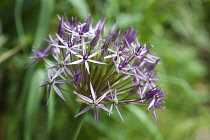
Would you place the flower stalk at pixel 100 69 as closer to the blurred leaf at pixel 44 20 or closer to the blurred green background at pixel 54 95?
the blurred green background at pixel 54 95

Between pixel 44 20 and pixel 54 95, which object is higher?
pixel 44 20

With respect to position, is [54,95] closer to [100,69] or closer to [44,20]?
[44,20]

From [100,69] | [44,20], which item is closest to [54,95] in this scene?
[44,20]

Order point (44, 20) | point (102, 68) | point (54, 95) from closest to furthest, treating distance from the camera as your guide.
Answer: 1. point (102, 68)
2. point (44, 20)
3. point (54, 95)

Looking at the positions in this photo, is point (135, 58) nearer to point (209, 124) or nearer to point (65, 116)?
point (65, 116)

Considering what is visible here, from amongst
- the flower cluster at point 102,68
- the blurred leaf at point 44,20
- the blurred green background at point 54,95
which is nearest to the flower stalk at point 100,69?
the flower cluster at point 102,68

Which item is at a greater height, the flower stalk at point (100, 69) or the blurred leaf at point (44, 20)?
the blurred leaf at point (44, 20)

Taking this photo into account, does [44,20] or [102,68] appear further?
[44,20]

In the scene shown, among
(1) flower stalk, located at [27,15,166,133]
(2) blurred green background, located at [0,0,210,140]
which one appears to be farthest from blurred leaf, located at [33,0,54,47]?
(1) flower stalk, located at [27,15,166,133]

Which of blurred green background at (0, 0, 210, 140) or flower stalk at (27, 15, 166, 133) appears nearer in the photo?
flower stalk at (27, 15, 166, 133)

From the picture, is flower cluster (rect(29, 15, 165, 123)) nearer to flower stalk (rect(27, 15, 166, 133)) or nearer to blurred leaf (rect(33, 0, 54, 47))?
flower stalk (rect(27, 15, 166, 133))

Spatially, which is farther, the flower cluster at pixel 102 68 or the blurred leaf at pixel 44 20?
the blurred leaf at pixel 44 20

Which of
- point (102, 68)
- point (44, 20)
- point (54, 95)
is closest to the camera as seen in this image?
point (102, 68)
